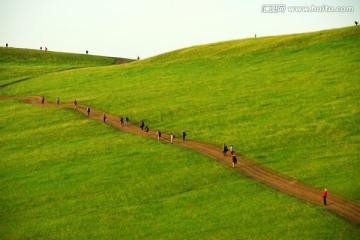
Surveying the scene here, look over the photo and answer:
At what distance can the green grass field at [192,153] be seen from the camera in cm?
4084

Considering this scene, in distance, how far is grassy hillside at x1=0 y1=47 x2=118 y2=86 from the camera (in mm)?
109200

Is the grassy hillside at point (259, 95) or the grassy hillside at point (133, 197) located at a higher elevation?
the grassy hillside at point (259, 95)

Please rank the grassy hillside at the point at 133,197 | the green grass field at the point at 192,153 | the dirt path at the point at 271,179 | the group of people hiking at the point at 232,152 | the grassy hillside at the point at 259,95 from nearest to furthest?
1. the grassy hillside at the point at 133,197
2. the dirt path at the point at 271,179
3. the green grass field at the point at 192,153
4. the group of people hiking at the point at 232,152
5. the grassy hillside at the point at 259,95

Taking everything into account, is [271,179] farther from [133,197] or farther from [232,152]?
[133,197]

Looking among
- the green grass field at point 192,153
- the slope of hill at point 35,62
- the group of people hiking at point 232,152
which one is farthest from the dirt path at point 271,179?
the slope of hill at point 35,62

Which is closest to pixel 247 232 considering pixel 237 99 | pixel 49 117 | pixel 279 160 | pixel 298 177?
pixel 298 177

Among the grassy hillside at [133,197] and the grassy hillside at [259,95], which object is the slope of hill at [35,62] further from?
the grassy hillside at [133,197]

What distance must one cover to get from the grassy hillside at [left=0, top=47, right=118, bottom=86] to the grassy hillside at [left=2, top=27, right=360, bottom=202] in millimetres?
9655

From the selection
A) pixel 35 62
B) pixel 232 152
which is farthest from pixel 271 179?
pixel 35 62

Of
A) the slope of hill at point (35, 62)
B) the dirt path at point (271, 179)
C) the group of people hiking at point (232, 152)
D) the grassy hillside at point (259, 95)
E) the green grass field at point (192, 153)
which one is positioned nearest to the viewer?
the dirt path at point (271, 179)

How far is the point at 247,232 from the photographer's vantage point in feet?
123

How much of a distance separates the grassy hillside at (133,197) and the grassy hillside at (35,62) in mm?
47273

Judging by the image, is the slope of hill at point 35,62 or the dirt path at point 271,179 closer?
the dirt path at point 271,179

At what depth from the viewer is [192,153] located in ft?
178
